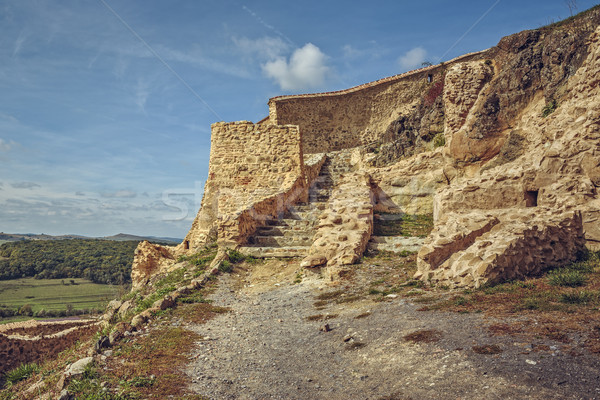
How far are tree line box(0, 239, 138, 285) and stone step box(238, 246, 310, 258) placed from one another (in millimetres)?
51070

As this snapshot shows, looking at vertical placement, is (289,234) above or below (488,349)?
above

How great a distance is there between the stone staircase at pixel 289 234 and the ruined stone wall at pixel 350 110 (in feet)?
51.6

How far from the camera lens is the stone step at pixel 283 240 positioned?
11531 mm

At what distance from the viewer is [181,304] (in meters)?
7.74

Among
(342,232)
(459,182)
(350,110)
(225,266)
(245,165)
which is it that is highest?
(350,110)

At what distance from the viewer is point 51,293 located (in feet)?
176

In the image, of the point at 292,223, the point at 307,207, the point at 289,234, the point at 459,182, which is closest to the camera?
the point at 459,182

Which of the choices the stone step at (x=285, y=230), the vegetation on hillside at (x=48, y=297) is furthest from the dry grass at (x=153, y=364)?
the vegetation on hillside at (x=48, y=297)

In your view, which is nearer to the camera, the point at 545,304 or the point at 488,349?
the point at 488,349

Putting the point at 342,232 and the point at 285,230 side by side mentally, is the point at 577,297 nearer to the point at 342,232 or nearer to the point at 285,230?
the point at 342,232

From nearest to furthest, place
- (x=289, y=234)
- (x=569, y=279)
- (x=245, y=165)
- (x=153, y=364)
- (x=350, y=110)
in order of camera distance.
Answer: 1. (x=153, y=364)
2. (x=569, y=279)
3. (x=289, y=234)
4. (x=245, y=165)
5. (x=350, y=110)

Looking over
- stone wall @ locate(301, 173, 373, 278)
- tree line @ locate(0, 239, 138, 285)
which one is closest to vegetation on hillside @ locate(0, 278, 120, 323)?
tree line @ locate(0, 239, 138, 285)

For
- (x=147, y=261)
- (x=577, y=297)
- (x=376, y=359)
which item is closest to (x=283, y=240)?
(x=147, y=261)

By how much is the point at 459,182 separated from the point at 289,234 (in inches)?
204
